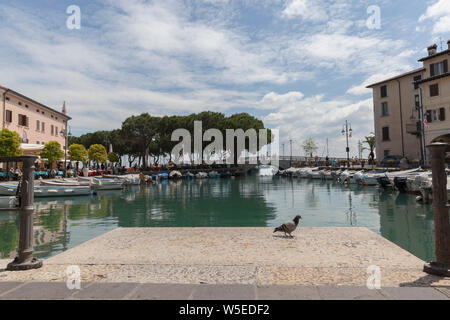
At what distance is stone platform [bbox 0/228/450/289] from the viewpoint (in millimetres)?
3872

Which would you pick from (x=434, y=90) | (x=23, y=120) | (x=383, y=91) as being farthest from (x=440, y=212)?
(x=383, y=91)

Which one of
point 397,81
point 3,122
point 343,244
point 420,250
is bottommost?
point 420,250

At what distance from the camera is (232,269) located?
14.4 feet

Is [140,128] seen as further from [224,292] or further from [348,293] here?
[348,293]

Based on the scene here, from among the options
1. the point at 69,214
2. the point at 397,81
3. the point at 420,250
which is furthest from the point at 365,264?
the point at 397,81

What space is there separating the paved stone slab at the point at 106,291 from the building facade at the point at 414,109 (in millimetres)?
37565

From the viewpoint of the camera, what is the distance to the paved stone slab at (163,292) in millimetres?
3133

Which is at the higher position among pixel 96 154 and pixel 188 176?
pixel 96 154

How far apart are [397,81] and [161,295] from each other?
4997 centimetres

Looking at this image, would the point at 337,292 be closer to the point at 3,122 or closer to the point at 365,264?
the point at 365,264

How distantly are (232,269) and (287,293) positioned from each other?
1293 mm

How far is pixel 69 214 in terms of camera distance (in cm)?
1659

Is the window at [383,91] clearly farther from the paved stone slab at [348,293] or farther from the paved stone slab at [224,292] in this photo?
the paved stone slab at [224,292]

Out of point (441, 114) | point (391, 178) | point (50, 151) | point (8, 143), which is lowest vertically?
point (391, 178)
